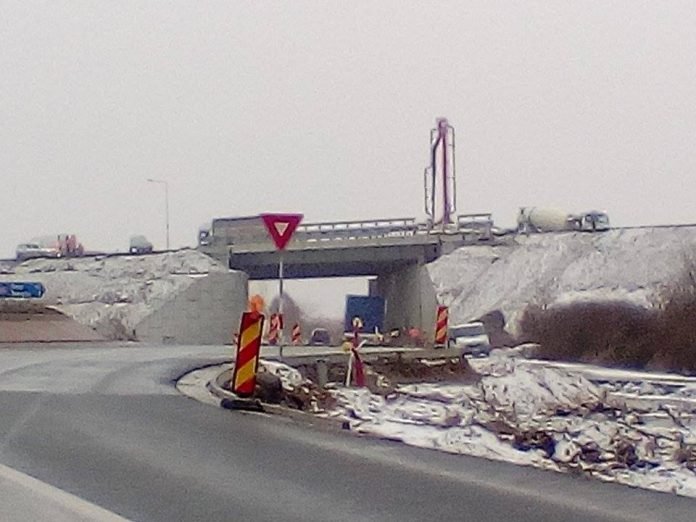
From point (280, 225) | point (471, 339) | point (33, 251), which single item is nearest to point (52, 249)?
point (33, 251)

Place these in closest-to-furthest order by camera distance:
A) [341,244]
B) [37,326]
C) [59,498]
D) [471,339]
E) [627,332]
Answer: [59,498]
[37,326]
[471,339]
[627,332]
[341,244]

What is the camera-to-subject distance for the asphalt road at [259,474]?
33.3 feet

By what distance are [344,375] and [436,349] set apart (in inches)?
259

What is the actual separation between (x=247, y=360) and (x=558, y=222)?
59.3 meters

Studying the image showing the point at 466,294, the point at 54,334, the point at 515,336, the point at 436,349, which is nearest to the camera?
the point at 436,349

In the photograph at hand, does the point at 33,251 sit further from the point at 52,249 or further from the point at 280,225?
the point at 280,225

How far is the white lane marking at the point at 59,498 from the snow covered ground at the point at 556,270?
158 feet

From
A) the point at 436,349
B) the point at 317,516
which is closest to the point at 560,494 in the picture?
the point at 317,516

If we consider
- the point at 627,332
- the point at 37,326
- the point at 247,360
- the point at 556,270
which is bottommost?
the point at 627,332

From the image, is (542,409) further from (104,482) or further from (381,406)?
(104,482)

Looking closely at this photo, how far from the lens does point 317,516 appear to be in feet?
32.4

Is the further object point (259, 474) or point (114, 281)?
point (114, 281)

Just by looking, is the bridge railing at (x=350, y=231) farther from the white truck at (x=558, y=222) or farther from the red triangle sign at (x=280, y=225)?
the red triangle sign at (x=280, y=225)

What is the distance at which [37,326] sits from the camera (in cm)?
4600
